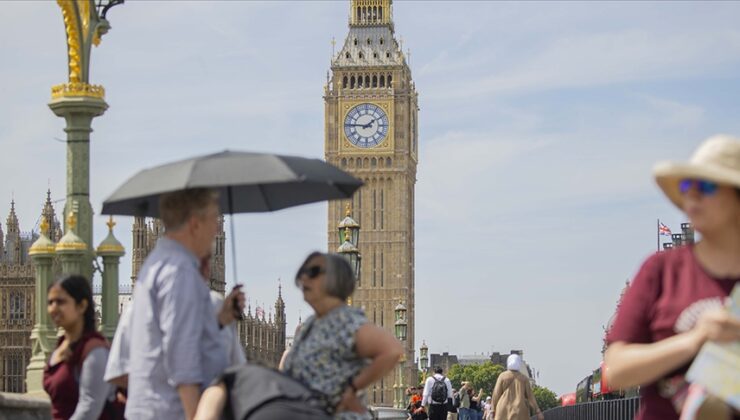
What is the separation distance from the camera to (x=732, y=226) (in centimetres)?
460

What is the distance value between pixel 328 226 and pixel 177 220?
97.5 metres

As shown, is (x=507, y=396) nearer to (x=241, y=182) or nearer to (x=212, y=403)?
(x=241, y=182)

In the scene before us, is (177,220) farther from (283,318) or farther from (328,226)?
(328,226)

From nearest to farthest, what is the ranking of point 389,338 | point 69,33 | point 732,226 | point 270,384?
point 732,226, point 270,384, point 389,338, point 69,33

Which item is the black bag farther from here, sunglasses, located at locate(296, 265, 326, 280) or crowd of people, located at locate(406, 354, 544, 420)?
crowd of people, located at locate(406, 354, 544, 420)

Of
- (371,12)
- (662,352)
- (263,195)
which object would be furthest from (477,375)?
(662,352)

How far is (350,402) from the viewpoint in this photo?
5.62m

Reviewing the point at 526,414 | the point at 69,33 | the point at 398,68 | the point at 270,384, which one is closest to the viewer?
the point at 270,384

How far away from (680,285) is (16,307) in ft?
193

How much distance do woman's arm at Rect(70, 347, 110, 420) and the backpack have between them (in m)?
14.0

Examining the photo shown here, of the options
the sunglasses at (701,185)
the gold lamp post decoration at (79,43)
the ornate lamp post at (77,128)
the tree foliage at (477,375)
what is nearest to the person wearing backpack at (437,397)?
the ornate lamp post at (77,128)

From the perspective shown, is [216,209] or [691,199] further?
[216,209]

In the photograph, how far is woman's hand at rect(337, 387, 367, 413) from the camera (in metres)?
5.59

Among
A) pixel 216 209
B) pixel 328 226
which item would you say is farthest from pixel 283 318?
pixel 216 209
